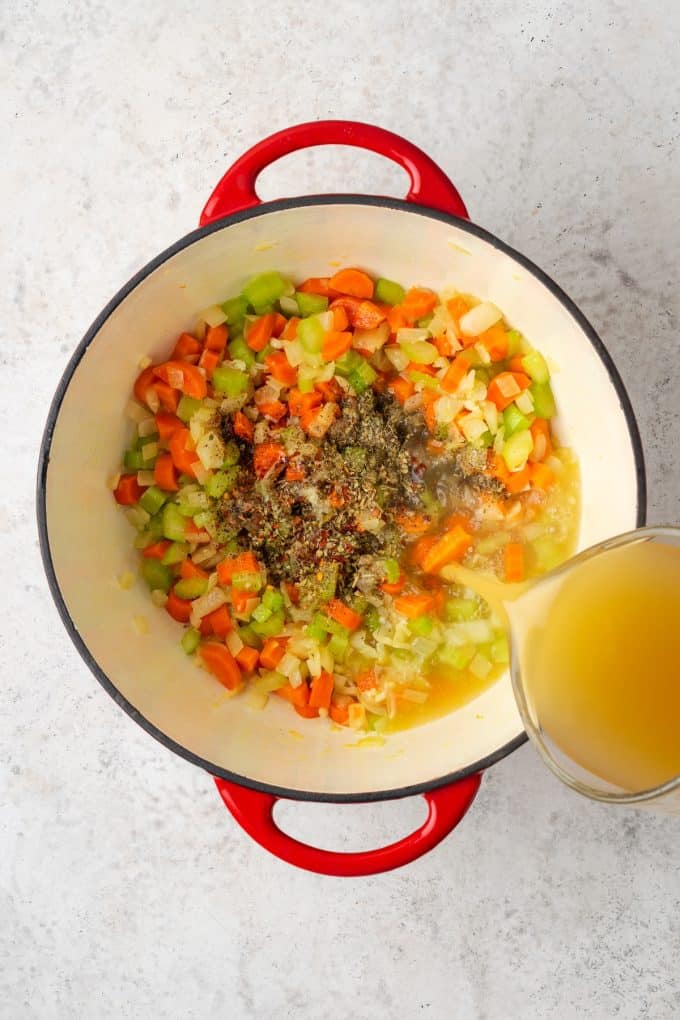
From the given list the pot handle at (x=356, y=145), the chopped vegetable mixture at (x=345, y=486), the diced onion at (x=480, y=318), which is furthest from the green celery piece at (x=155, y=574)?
the diced onion at (x=480, y=318)

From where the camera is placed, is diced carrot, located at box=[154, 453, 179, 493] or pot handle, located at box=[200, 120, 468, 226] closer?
pot handle, located at box=[200, 120, 468, 226]

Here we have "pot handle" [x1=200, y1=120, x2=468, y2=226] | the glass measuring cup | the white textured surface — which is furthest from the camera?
the white textured surface

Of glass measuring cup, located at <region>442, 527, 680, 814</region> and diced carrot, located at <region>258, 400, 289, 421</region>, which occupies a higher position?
diced carrot, located at <region>258, 400, 289, 421</region>

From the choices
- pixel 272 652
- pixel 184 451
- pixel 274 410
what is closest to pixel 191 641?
pixel 272 652

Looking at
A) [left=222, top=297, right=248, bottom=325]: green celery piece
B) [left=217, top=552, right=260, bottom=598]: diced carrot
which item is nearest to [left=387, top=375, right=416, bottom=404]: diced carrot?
[left=222, top=297, right=248, bottom=325]: green celery piece

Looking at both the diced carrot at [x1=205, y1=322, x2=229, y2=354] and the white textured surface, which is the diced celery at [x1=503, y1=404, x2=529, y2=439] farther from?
the diced carrot at [x1=205, y1=322, x2=229, y2=354]

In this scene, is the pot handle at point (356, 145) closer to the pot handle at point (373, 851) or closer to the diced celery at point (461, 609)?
the diced celery at point (461, 609)

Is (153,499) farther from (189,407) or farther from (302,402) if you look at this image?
(302,402)
